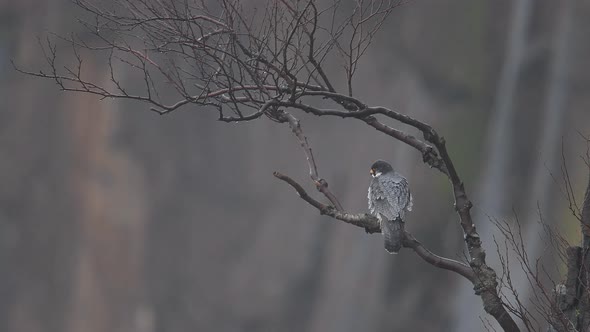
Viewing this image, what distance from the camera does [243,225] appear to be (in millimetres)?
11305

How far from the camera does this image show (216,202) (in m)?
11.4

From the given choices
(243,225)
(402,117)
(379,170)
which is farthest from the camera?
(243,225)

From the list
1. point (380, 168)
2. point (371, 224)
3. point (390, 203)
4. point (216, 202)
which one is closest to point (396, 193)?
point (390, 203)

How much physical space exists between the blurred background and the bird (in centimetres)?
612

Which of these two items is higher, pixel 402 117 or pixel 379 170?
pixel 379 170

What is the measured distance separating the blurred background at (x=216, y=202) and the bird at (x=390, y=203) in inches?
241

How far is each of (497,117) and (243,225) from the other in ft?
11.5

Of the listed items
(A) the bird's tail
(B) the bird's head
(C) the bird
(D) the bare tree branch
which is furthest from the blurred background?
(D) the bare tree branch

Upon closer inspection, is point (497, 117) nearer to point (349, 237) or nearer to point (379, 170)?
point (349, 237)

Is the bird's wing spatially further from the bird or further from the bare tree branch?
the bare tree branch

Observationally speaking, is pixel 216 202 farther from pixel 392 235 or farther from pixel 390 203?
pixel 392 235

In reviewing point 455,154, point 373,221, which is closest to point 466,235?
point 373,221

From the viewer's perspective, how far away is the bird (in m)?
4.46

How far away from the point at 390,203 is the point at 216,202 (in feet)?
22.3
